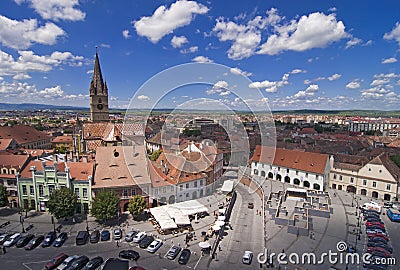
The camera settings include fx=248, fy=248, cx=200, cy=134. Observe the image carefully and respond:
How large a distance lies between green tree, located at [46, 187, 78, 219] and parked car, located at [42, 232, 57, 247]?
9.58 feet

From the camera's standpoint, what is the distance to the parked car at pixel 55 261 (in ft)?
65.2

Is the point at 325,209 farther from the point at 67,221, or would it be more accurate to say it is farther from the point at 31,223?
the point at 31,223

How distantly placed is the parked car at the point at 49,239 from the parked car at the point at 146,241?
8.77 meters

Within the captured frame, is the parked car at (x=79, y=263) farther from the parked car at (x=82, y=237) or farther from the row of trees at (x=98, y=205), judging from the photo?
the row of trees at (x=98, y=205)

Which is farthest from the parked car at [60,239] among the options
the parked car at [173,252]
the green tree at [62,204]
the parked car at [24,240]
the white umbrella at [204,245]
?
the white umbrella at [204,245]

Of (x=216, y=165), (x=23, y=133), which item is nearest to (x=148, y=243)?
(x=216, y=165)

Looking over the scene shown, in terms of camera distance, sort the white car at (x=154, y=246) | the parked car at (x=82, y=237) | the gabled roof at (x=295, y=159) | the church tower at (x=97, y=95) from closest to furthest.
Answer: the white car at (x=154, y=246) < the parked car at (x=82, y=237) < the gabled roof at (x=295, y=159) < the church tower at (x=97, y=95)

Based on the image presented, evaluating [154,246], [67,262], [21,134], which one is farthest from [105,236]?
[21,134]

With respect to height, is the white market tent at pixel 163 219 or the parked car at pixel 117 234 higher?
the white market tent at pixel 163 219

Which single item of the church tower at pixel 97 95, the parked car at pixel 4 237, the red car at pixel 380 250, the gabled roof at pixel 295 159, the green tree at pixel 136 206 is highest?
the church tower at pixel 97 95

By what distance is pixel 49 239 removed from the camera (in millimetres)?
24062

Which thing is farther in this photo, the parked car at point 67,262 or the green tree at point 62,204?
the green tree at point 62,204

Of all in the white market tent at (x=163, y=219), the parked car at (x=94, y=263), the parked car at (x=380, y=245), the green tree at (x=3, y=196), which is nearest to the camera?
the parked car at (x=94, y=263)

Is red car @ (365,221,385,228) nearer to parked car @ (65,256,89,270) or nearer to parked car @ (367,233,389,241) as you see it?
parked car @ (367,233,389,241)
